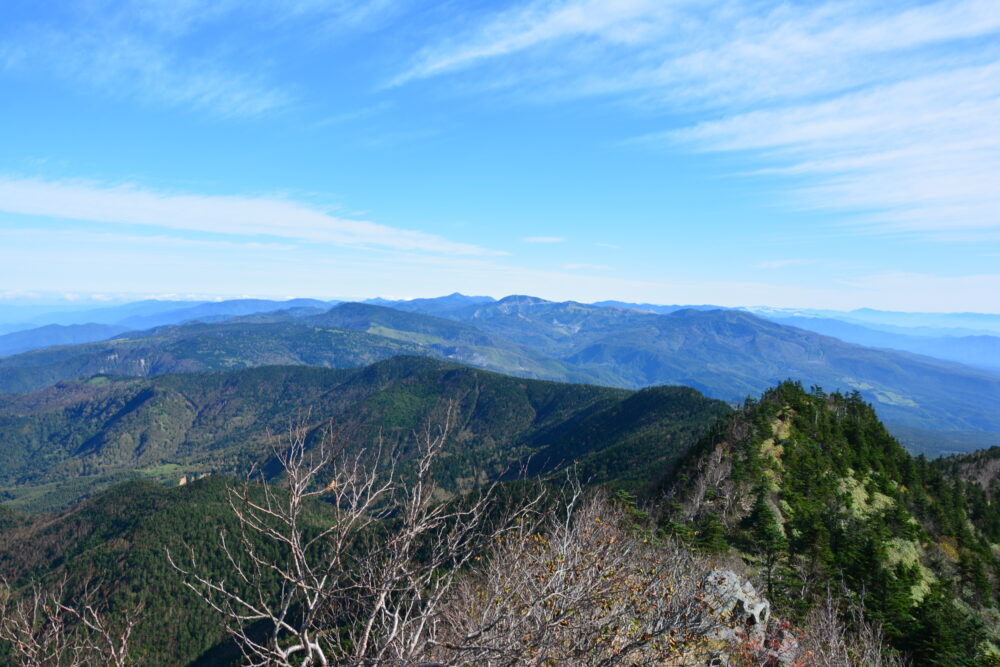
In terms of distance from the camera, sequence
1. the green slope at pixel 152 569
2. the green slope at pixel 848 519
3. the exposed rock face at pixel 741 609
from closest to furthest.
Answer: the exposed rock face at pixel 741 609 → the green slope at pixel 848 519 → the green slope at pixel 152 569

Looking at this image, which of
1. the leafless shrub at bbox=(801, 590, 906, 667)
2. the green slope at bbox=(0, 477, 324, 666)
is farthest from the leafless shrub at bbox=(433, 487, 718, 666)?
the green slope at bbox=(0, 477, 324, 666)

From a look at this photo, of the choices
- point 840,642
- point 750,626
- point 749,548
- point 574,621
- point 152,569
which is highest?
point 574,621

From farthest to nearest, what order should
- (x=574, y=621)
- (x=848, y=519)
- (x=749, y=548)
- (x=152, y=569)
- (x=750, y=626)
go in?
(x=152, y=569)
(x=848, y=519)
(x=749, y=548)
(x=750, y=626)
(x=574, y=621)

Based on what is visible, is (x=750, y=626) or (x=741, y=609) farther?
(x=741, y=609)

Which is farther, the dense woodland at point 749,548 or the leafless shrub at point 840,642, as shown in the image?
the leafless shrub at point 840,642

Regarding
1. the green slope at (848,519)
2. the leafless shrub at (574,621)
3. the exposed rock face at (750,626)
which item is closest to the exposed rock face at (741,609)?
the exposed rock face at (750,626)

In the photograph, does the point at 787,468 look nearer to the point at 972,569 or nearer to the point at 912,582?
the point at 912,582

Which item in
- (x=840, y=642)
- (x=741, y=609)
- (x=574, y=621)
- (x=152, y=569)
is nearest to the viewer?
(x=574, y=621)

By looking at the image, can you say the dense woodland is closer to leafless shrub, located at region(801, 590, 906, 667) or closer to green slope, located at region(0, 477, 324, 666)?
leafless shrub, located at region(801, 590, 906, 667)

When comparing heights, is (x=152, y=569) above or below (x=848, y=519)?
below

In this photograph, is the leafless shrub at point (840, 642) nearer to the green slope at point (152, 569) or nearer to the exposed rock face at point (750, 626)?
the exposed rock face at point (750, 626)

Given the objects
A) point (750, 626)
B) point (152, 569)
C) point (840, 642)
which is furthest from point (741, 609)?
point (152, 569)

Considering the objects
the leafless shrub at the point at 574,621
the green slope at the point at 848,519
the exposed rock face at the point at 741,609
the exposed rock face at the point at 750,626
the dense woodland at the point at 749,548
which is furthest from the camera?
the green slope at the point at 848,519

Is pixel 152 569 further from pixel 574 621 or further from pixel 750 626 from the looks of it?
pixel 574 621
